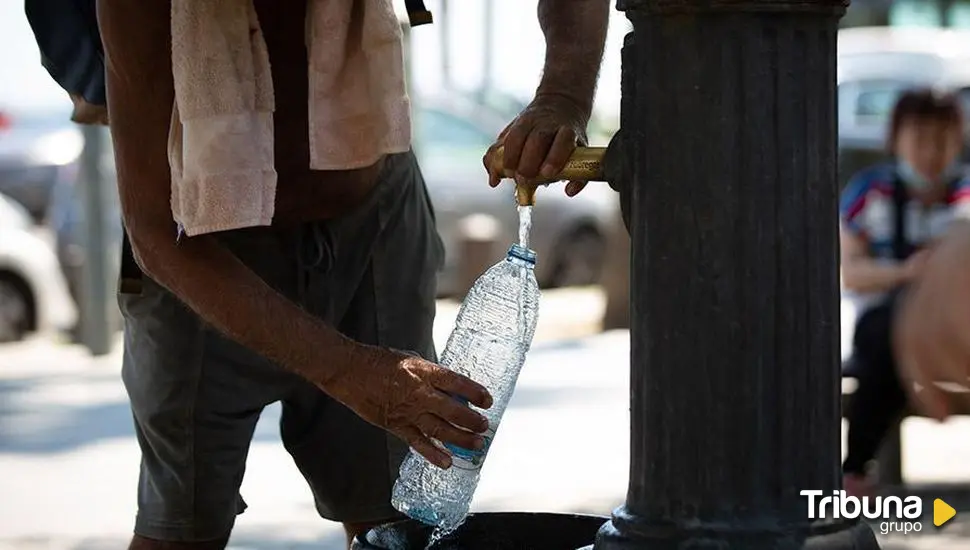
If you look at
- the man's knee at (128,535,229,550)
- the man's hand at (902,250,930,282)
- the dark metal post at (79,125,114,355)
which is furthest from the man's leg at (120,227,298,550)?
the dark metal post at (79,125,114,355)

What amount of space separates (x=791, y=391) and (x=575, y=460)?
4.91 metres

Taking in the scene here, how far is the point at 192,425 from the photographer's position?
3109 mm

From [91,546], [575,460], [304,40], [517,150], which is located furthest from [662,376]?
[575,460]

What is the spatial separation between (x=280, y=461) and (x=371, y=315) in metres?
4.08

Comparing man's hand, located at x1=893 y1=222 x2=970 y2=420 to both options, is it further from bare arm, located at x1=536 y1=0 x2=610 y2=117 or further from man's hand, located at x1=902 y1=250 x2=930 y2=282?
bare arm, located at x1=536 y1=0 x2=610 y2=117

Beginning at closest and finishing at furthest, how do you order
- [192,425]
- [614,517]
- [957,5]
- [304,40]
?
[614,517] < [304,40] < [192,425] < [957,5]

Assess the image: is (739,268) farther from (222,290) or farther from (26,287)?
(26,287)

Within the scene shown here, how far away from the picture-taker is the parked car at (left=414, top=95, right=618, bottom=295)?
14.8m

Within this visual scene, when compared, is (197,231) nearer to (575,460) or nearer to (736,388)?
(736,388)

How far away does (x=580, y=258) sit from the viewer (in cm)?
1541

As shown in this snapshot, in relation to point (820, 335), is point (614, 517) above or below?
below

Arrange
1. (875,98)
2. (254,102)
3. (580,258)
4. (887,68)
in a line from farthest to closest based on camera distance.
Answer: (580,258), (887,68), (875,98), (254,102)

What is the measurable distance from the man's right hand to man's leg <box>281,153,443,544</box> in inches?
23.2

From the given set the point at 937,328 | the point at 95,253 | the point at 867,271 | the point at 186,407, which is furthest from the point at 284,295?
the point at 95,253
